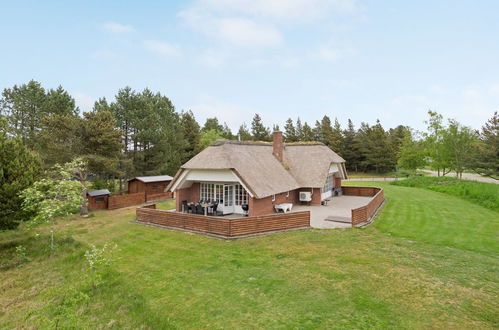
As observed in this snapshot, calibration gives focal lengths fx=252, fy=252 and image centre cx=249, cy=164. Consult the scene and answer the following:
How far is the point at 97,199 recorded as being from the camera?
73.5 ft

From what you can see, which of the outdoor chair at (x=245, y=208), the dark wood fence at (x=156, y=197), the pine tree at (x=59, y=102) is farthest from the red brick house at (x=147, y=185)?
the outdoor chair at (x=245, y=208)

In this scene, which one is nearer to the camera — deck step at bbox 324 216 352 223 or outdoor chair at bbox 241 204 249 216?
deck step at bbox 324 216 352 223

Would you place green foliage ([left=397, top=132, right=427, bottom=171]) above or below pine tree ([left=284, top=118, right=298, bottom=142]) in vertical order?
below

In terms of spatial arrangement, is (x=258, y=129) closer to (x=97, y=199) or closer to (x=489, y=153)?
(x=489, y=153)

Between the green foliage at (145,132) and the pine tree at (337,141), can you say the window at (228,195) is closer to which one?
the green foliage at (145,132)

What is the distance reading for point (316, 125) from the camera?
72562mm

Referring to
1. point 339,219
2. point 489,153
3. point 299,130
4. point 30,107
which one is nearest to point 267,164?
point 339,219

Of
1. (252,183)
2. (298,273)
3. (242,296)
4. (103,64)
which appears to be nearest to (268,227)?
(252,183)

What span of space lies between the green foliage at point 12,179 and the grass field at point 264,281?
186cm

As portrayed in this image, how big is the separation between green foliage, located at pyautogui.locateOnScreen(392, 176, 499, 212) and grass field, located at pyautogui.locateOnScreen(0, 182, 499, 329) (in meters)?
10.4

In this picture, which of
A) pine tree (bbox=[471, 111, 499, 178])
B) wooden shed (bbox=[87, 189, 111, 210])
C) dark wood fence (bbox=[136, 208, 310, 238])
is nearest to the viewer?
dark wood fence (bbox=[136, 208, 310, 238])

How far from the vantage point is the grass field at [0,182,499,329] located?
20.6 feet

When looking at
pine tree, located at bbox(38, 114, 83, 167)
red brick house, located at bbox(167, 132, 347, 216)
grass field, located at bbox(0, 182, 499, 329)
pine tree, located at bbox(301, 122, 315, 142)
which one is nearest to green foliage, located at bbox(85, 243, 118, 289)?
grass field, located at bbox(0, 182, 499, 329)

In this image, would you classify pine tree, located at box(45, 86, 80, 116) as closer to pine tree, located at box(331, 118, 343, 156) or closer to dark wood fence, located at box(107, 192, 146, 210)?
dark wood fence, located at box(107, 192, 146, 210)
